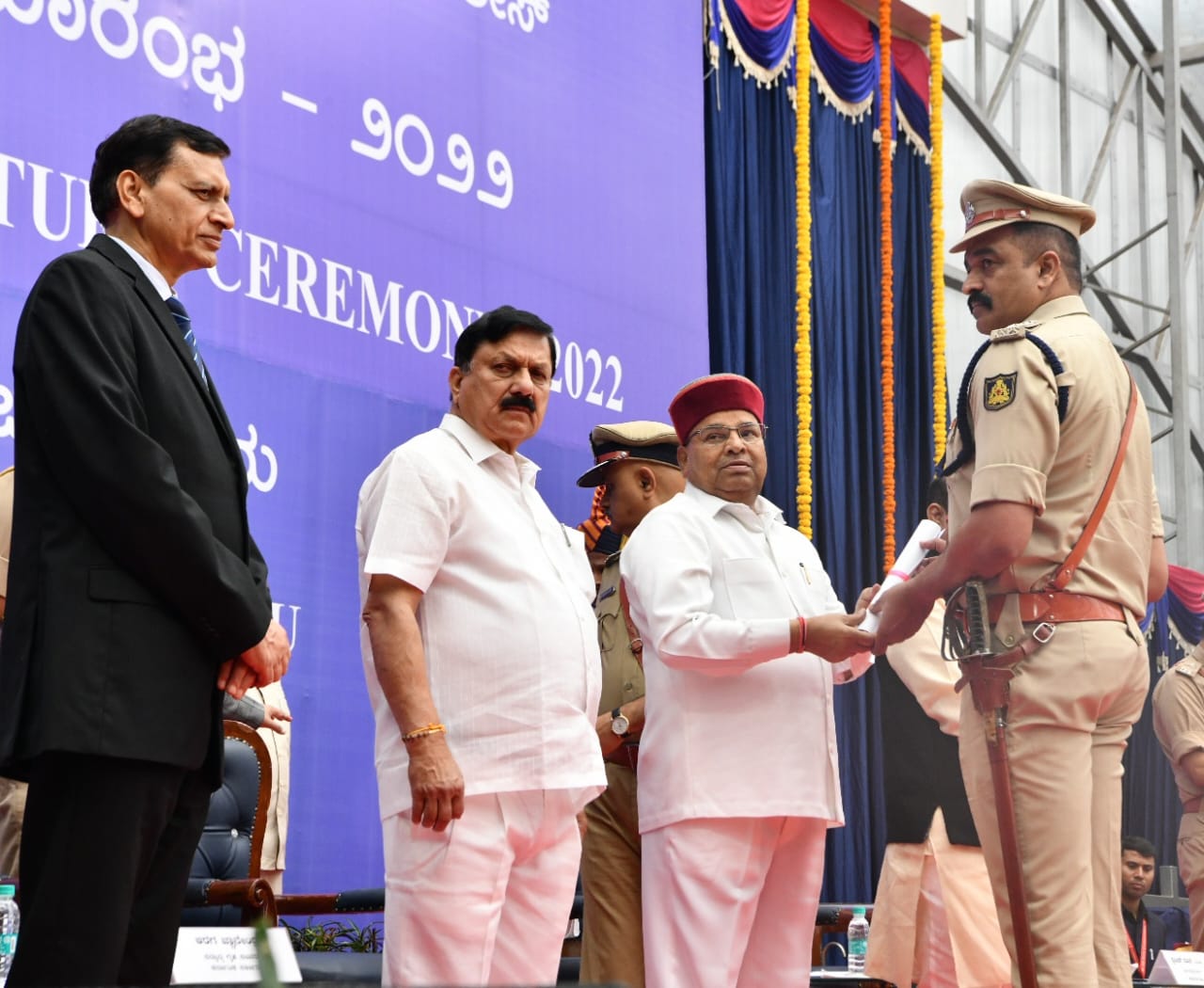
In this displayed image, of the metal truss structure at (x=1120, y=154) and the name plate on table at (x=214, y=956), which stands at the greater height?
the metal truss structure at (x=1120, y=154)

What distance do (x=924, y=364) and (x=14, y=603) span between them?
6.66 m

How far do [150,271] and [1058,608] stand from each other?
1514mm

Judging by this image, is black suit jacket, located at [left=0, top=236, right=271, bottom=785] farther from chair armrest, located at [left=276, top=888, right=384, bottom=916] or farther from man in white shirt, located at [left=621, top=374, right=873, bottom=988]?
chair armrest, located at [left=276, top=888, right=384, bottom=916]

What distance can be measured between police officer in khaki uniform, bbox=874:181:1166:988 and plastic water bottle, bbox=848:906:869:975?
2.09 m

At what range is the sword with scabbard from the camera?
2.62 metres

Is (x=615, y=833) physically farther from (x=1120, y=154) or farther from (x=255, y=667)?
(x=1120, y=154)

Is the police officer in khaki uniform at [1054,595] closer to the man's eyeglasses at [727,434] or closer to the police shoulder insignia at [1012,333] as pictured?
the police shoulder insignia at [1012,333]

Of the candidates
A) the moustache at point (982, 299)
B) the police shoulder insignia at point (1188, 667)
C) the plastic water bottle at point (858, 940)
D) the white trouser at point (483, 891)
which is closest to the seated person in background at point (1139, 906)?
the police shoulder insignia at point (1188, 667)

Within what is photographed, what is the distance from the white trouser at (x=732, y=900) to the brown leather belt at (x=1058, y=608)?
1.80 ft

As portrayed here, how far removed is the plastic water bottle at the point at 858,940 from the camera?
4.79m

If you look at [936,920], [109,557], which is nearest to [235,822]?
[936,920]

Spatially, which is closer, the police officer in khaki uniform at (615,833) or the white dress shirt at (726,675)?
the white dress shirt at (726,675)

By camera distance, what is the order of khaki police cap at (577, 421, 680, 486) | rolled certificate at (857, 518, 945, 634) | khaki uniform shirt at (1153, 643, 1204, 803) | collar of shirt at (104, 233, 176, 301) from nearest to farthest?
collar of shirt at (104, 233, 176, 301)
rolled certificate at (857, 518, 945, 634)
khaki police cap at (577, 421, 680, 486)
khaki uniform shirt at (1153, 643, 1204, 803)

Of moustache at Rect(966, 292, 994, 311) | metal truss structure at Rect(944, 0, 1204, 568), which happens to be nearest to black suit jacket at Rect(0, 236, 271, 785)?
moustache at Rect(966, 292, 994, 311)
